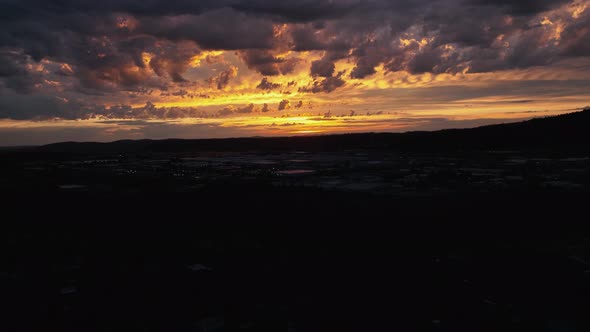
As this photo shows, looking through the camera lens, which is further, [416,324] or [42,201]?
[42,201]

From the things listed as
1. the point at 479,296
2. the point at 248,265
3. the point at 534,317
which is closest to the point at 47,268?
the point at 248,265

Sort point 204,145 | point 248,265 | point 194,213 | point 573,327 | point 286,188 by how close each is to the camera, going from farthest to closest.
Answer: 1. point 204,145
2. point 286,188
3. point 194,213
4. point 248,265
5. point 573,327

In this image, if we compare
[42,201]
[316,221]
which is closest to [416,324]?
[316,221]

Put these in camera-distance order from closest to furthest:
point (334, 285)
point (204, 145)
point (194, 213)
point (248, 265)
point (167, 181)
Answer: point (334, 285), point (248, 265), point (194, 213), point (167, 181), point (204, 145)

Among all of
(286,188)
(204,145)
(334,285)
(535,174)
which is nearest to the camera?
(334,285)

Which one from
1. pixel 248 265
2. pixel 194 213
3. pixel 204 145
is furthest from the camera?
pixel 204 145

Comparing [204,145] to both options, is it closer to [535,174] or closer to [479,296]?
[535,174]

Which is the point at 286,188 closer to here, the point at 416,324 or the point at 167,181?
the point at 167,181

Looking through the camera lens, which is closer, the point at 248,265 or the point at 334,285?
the point at 334,285
